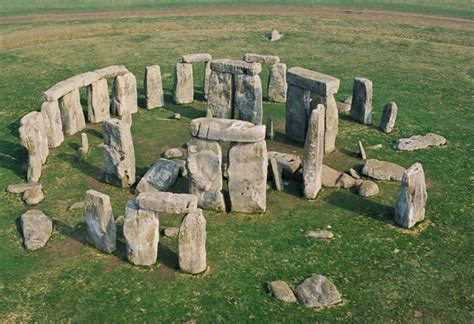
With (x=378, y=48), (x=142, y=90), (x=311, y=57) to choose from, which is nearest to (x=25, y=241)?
(x=142, y=90)

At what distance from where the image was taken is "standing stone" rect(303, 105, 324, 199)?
14.4m

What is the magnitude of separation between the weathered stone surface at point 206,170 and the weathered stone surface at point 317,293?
11.9ft

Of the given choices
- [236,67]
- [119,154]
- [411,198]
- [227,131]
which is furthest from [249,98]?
[411,198]

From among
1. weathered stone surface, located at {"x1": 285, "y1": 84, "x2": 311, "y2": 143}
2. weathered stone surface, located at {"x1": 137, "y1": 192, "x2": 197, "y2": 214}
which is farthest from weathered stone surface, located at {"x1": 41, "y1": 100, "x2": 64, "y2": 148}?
weathered stone surface, located at {"x1": 137, "y1": 192, "x2": 197, "y2": 214}

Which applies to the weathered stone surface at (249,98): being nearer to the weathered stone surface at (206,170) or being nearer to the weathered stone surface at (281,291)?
the weathered stone surface at (206,170)

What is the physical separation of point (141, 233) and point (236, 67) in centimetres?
902

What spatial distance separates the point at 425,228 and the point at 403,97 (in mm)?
10012

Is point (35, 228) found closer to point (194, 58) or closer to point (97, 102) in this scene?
point (97, 102)

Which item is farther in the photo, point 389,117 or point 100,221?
point 389,117

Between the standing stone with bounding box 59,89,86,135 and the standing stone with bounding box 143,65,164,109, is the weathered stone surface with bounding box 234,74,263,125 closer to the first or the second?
the standing stone with bounding box 143,65,164,109

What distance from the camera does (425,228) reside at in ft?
44.6

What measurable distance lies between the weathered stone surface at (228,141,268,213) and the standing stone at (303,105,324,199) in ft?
3.97

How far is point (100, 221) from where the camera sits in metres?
12.3

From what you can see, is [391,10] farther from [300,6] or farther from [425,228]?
[425,228]
